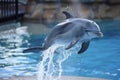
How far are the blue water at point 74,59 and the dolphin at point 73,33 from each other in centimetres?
260

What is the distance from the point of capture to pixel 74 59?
985cm

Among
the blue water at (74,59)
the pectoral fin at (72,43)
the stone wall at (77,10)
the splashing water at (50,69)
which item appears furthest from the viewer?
the stone wall at (77,10)

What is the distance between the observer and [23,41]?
12.7 meters

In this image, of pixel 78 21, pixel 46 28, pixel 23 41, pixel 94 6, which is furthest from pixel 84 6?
pixel 78 21

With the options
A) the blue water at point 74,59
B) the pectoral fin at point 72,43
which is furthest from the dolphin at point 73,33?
the blue water at point 74,59

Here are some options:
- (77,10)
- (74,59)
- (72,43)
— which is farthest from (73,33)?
(77,10)

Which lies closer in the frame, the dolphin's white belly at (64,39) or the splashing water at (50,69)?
the dolphin's white belly at (64,39)

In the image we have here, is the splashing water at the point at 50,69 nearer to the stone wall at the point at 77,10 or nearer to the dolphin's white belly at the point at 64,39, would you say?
the dolphin's white belly at the point at 64,39

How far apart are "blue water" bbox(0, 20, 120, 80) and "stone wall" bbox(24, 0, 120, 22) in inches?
183

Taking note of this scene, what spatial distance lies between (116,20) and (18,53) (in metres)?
8.89

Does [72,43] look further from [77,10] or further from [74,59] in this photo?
[77,10]

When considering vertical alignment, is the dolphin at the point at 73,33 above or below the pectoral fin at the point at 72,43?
above

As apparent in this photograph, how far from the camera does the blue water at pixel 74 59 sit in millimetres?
8023

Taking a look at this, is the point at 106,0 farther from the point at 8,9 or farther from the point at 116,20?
the point at 8,9
